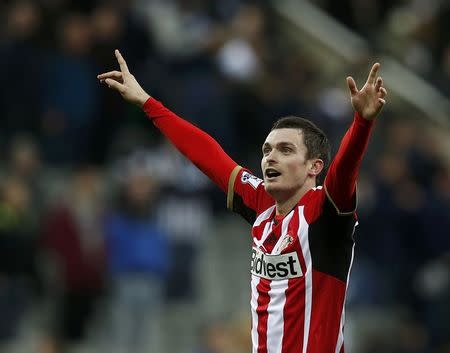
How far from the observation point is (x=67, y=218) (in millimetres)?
11523

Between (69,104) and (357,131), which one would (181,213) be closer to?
(69,104)

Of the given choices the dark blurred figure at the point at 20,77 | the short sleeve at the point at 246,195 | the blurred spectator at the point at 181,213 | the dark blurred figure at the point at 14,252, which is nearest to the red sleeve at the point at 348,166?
the short sleeve at the point at 246,195

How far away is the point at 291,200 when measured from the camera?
251 inches

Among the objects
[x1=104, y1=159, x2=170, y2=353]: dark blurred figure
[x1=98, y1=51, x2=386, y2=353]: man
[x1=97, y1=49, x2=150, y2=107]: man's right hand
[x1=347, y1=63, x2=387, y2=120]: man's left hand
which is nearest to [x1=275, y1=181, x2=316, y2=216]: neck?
[x1=98, y1=51, x2=386, y2=353]: man

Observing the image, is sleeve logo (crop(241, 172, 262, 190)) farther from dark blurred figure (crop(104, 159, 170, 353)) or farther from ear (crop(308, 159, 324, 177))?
dark blurred figure (crop(104, 159, 170, 353))

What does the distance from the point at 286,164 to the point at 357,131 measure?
658 millimetres

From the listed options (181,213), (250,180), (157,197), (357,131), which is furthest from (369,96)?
(181,213)

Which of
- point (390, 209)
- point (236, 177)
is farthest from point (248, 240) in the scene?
point (236, 177)

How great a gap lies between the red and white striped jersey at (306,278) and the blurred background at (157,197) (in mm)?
5059

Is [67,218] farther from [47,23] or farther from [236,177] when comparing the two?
[236,177]

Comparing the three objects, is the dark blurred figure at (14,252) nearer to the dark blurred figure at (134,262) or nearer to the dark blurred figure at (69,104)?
the dark blurred figure at (134,262)

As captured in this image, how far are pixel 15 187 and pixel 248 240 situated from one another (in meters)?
3.46

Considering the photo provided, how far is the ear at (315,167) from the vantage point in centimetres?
636

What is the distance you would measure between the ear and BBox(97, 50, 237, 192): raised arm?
0.69 m
